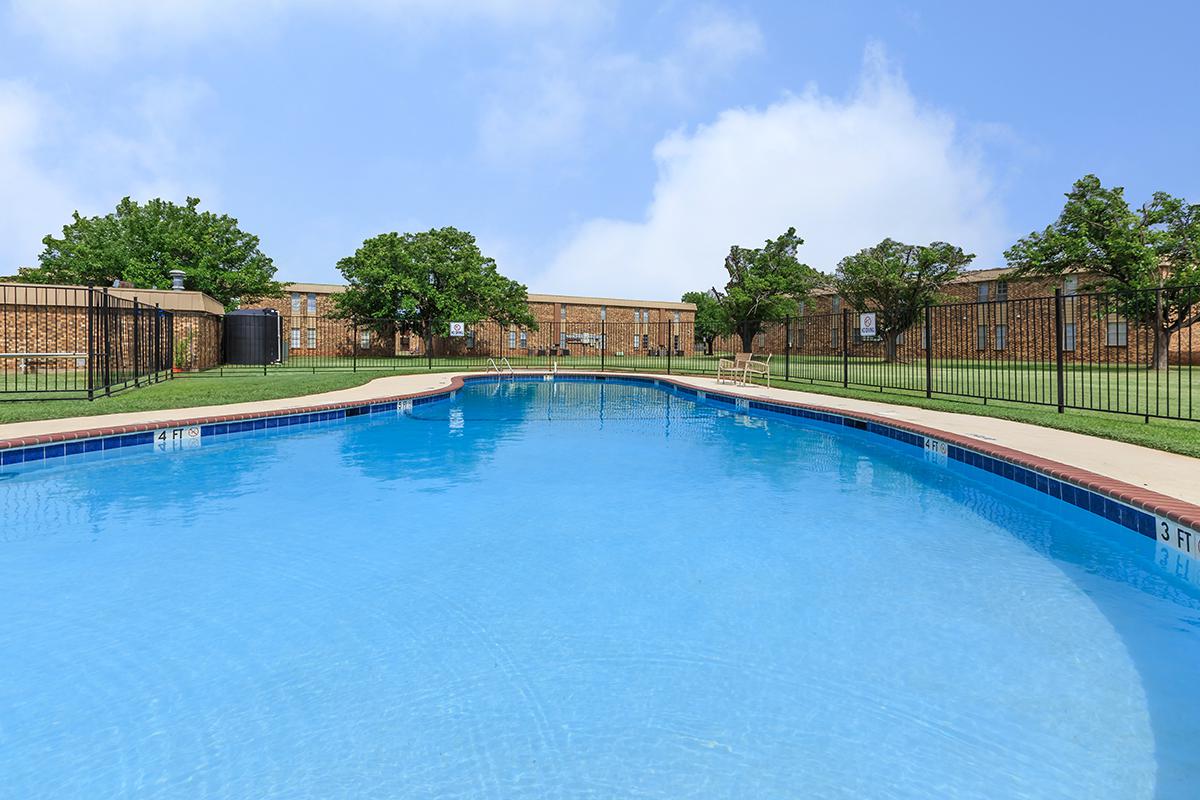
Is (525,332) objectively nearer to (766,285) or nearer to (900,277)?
(766,285)

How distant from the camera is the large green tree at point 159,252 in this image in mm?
33719

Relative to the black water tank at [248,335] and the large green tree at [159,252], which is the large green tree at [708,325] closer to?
the large green tree at [159,252]

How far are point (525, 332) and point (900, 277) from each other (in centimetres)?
2641

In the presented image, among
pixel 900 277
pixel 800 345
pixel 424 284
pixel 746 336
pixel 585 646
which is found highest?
pixel 424 284

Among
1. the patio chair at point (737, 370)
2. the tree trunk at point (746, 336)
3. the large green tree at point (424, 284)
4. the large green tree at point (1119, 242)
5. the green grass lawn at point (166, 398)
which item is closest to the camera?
the green grass lawn at point (166, 398)

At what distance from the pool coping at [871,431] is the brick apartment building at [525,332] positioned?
84.3ft

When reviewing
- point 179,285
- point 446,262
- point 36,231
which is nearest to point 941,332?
point 446,262

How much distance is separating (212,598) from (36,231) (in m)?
47.1

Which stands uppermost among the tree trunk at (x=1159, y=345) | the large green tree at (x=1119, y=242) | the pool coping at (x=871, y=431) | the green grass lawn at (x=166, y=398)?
the large green tree at (x=1119, y=242)

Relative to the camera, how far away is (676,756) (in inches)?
79.7

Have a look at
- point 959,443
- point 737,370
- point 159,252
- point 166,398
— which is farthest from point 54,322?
point 959,443

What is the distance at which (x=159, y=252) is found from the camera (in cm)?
3512

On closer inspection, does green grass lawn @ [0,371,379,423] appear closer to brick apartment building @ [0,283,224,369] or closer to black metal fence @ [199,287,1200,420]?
brick apartment building @ [0,283,224,369]

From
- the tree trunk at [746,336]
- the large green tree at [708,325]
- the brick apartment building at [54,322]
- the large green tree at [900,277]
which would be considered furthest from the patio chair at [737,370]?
the large green tree at [708,325]
